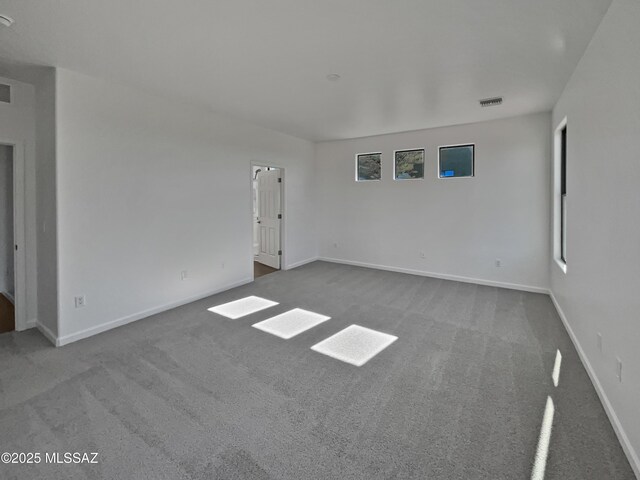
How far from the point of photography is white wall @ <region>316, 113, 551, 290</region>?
4.60 m

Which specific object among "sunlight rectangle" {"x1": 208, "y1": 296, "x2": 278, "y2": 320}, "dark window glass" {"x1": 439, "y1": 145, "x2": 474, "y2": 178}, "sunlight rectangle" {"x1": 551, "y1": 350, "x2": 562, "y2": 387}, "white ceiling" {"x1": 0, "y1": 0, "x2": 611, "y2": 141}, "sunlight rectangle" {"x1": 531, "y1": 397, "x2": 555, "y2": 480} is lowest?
"sunlight rectangle" {"x1": 531, "y1": 397, "x2": 555, "y2": 480}

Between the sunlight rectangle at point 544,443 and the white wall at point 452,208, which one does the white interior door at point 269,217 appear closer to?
the white wall at point 452,208

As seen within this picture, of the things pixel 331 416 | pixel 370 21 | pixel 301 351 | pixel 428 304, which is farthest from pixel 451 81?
pixel 331 416

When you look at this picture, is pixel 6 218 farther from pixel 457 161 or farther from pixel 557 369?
pixel 457 161

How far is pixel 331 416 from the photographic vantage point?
78.2 inches

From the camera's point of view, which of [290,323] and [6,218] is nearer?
[290,323]

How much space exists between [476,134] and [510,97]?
4.01 feet

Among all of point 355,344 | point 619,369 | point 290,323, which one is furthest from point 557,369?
point 290,323

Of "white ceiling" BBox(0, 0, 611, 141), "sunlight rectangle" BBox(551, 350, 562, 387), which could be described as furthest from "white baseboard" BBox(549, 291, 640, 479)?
"white ceiling" BBox(0, 0, 611, 141)

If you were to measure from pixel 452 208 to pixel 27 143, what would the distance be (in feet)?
18.6

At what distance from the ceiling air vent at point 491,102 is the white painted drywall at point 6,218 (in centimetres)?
578

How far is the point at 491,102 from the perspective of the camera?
154 inches

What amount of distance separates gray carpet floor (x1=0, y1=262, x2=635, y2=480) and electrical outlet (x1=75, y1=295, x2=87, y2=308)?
379mm

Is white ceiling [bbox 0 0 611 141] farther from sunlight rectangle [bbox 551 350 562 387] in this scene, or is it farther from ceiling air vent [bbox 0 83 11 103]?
sunlight rectangle [bbox 551 350 562 387]
